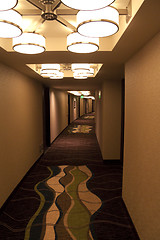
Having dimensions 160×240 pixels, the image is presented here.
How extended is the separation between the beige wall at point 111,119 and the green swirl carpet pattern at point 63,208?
101cm

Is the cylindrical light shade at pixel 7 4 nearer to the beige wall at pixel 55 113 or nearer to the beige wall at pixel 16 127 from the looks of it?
the beige wall at pixel 16 127

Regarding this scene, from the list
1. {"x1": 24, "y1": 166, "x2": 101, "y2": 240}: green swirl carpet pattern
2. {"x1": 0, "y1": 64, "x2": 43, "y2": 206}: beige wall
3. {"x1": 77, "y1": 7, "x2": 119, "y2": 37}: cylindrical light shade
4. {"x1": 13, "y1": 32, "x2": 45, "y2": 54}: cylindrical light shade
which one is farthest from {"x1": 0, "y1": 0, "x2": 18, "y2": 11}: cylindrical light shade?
{"x1": 24, "y1": 166, "x2": 101, "y2": 240}: green swirl carpet pattern

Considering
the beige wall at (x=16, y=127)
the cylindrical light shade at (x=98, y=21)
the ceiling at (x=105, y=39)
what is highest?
the ceiling at (x=105, y=39)

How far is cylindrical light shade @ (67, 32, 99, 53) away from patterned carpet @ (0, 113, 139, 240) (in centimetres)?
227

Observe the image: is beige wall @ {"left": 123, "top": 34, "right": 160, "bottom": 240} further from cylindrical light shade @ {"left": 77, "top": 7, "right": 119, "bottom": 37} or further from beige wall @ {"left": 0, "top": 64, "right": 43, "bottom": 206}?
beige wall @ {"left": 0, "top": 64, "right": 43, "bottom": 206}

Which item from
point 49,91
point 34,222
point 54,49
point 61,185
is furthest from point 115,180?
point 49,91

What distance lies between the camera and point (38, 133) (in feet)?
17.9

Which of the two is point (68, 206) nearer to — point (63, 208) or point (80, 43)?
point (63, 208)

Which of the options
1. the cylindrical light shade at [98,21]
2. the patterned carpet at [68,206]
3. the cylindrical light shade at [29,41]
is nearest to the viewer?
the cylindrical light shade at [98,21]

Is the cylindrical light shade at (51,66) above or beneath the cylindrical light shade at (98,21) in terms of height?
above

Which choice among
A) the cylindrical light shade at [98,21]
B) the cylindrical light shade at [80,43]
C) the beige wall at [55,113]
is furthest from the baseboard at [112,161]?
the cylindrical light shade at [98,21]

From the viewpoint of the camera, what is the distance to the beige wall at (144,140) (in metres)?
1.78

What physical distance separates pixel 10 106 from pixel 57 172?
82.3 inches

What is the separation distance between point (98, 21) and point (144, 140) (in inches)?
55.3
